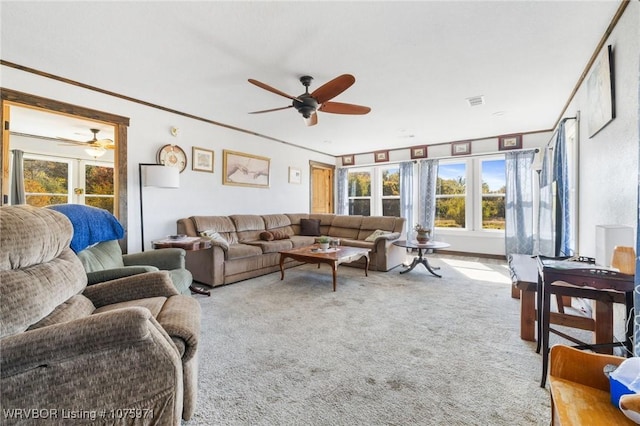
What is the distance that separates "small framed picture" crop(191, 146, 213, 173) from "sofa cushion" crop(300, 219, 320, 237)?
216 cm

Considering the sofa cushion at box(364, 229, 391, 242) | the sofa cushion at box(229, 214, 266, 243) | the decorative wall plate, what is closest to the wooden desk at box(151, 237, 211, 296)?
the sofa cushion at box(229, 214, 266, 243)

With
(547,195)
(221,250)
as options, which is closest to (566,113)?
(547,195)

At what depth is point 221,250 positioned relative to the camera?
12.0ft

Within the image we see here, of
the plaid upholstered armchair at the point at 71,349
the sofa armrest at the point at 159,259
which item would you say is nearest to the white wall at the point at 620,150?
the plaid upholstered armchair at the point at 71,349

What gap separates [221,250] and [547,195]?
5.24 metres

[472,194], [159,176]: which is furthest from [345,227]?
[159,176]

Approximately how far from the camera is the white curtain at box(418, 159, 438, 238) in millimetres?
6168

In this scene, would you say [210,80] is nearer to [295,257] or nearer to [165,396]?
[295,257]

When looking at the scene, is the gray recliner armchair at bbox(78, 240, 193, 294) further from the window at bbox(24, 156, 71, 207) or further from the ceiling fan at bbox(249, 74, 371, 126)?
the window at bbox(24, 156, 71, 207)

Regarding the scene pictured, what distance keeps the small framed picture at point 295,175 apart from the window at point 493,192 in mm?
4015

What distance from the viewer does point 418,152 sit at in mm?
6422

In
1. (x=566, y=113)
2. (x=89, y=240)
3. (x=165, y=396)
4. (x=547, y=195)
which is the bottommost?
(x=165, y=396)

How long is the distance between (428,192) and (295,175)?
309 centimetres

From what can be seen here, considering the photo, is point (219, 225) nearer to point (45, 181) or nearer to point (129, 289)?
point (129, 289)
